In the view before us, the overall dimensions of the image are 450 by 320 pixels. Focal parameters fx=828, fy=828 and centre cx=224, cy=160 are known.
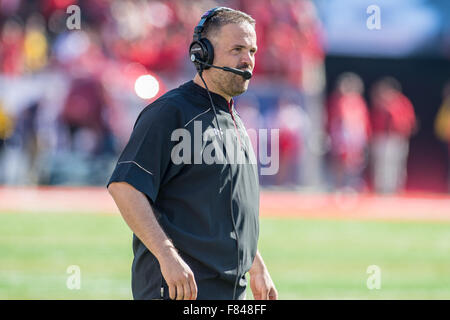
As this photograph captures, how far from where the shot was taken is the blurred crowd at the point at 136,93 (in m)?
16.3

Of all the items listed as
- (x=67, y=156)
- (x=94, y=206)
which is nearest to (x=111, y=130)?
(x=67, y=156)

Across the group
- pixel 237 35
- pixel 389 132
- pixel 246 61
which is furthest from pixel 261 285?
pixel 389 132

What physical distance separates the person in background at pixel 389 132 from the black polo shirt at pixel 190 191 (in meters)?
15.7

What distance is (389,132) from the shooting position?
761 inches

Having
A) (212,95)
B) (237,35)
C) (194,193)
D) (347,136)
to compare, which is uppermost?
(347,136)

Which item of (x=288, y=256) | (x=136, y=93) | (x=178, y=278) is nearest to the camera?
(x=178, y=278)

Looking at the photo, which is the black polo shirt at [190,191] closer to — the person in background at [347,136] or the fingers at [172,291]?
the fingers at [172,291]

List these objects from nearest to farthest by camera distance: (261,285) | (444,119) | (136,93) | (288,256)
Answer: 1. (261,285)
2. (288,256)
3. (136,93)
4. (444,119)

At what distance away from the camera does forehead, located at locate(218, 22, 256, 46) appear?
375 centimetres

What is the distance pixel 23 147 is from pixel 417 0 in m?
10.2

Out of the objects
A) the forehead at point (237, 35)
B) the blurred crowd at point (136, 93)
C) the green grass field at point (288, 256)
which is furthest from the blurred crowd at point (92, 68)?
the forehead at point (237, 35)

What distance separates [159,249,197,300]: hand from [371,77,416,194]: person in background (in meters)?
16.1

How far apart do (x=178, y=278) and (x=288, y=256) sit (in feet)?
20.8

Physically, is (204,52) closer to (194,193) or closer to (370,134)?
(194,193)
